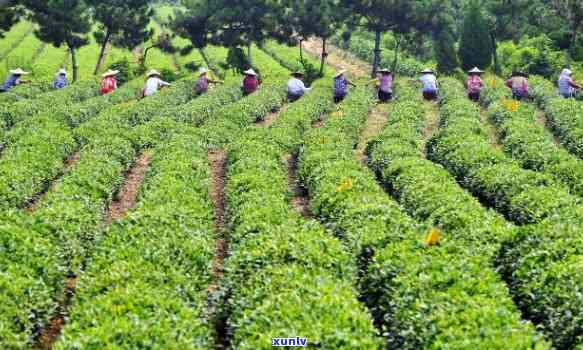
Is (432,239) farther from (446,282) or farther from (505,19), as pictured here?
(505,19)

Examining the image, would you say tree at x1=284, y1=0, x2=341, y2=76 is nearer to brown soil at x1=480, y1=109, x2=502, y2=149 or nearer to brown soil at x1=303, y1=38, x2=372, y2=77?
brown soil at x1=303, y1=38, x2=372, y2=77

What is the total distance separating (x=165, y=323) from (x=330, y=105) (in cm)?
2139

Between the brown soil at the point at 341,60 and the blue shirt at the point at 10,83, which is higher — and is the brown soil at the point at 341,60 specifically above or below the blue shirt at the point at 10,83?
below

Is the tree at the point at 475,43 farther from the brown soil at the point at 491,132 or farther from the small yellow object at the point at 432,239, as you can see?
the small yellow object at the point at 432,239

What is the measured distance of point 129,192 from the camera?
1653 centimetres

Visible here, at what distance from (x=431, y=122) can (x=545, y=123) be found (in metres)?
4.48

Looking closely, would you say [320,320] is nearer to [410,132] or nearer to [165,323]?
[165,323]

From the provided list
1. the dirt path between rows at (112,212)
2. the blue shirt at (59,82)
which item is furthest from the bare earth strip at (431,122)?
the blue shirt at (59,82)

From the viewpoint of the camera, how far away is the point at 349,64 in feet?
194

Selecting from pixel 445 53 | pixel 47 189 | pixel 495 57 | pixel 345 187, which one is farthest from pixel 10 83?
pixel 495 57

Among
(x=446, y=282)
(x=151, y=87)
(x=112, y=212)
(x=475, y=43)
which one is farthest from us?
(x=475, y=43)

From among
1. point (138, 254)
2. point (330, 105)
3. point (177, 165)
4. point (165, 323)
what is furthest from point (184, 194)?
point (330, 105)

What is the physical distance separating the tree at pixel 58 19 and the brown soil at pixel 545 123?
28.4m

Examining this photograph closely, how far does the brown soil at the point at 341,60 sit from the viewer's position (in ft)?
181
